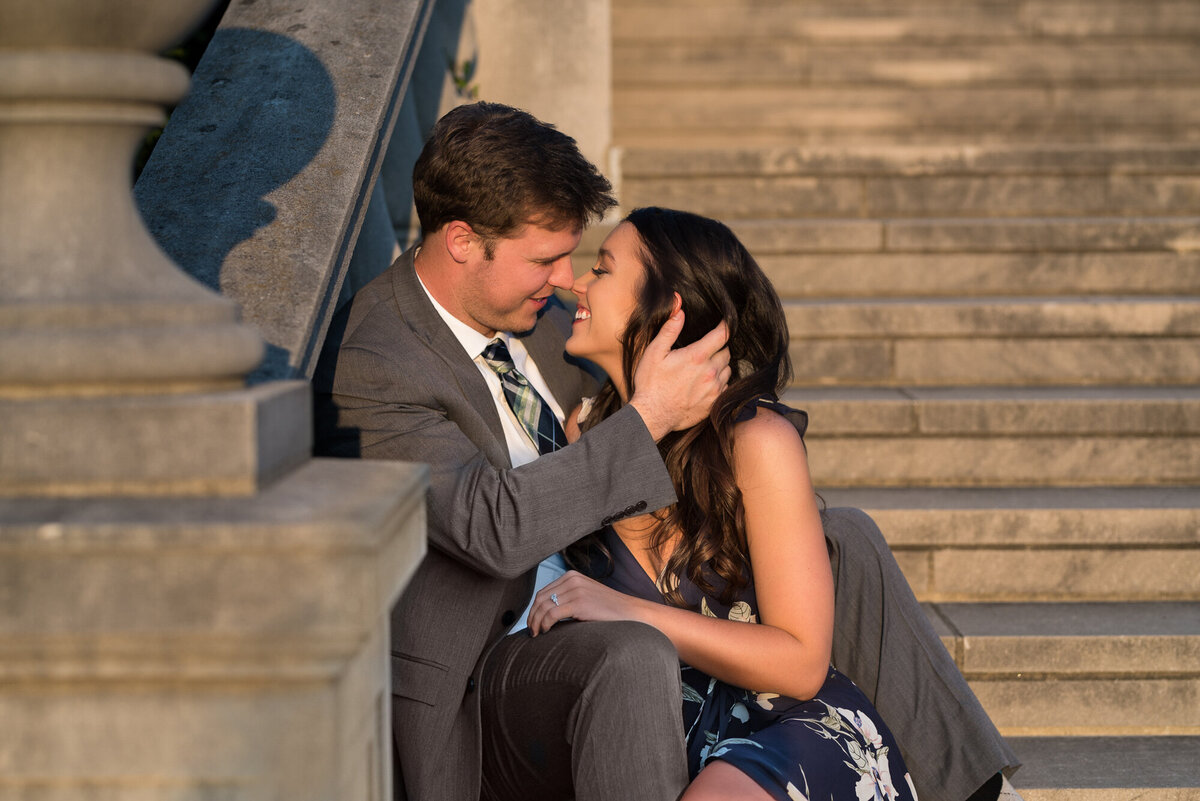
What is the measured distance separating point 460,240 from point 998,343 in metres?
2.42

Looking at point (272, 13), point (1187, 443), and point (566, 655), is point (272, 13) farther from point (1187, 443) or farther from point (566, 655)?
point (1187, 443)

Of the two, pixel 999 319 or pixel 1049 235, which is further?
pixel 1049 235

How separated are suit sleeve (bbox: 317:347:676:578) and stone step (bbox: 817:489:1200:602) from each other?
1.50 m

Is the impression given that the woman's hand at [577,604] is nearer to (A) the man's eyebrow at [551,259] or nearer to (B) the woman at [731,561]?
(B) the woman at [731,561]

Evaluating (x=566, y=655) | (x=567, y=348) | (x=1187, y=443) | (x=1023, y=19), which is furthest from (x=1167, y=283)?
(x=566, y=655)

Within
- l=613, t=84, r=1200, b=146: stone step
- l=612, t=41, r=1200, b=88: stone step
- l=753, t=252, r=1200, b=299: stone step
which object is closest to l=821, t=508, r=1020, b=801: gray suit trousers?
l=753, t=252, r=1200, b=299: stone step

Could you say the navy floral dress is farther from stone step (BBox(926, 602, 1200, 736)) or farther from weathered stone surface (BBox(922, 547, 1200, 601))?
weathered stone surface (BBox(922, 547, 1200, 601))

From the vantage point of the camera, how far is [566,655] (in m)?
2.12

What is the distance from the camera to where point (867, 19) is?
22.1ft

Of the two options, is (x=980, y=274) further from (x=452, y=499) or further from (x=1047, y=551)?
(x=452, y=499)

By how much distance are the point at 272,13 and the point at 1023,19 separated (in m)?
5.16

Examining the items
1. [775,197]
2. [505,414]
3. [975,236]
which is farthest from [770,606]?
[775,197]

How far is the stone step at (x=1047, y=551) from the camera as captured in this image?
3453 millimetres

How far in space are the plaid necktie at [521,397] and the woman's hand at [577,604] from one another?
47 cm
